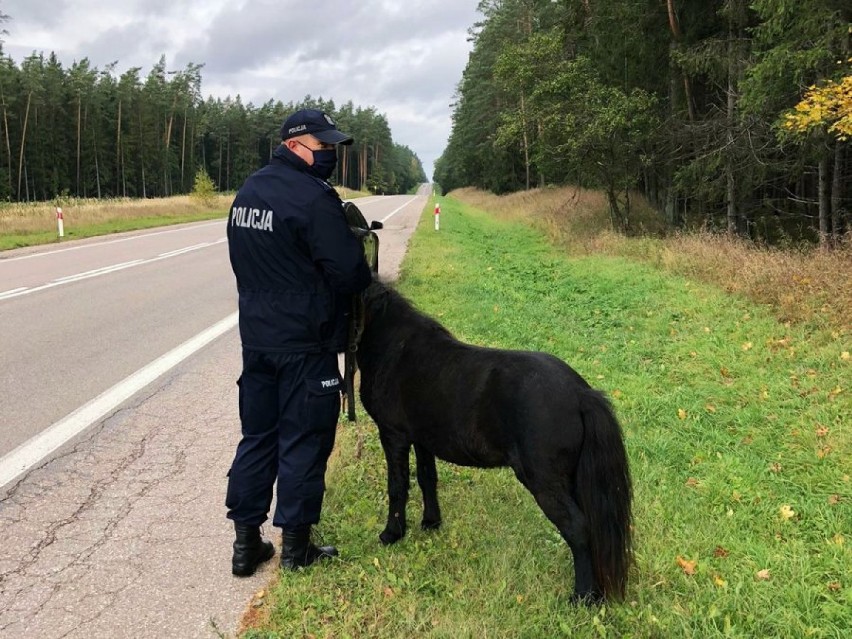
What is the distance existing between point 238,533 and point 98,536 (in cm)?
86

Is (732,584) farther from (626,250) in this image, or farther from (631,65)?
(631,65)

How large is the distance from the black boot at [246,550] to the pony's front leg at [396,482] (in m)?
0.64

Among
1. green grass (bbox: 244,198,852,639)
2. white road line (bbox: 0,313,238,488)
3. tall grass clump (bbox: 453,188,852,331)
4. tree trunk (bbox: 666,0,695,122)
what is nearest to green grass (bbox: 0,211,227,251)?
white road line (bbox: 0,313,238,488)

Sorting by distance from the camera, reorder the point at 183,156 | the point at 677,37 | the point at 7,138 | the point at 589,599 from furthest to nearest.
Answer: the point at 183,156, the point at 7,138, the point at 677,37, the point at 589,599

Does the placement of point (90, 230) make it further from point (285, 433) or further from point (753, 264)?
point (285, 433)

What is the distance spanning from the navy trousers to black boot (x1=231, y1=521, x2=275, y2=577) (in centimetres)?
5

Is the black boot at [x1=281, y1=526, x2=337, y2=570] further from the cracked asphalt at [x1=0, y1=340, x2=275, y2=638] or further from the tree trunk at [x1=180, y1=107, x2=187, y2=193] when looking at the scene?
the tree trunk at [x1=180, y1=107, x2=187, y2=193]

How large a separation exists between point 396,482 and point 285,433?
653 mm

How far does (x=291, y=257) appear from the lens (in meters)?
2.75

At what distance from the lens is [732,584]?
286cm

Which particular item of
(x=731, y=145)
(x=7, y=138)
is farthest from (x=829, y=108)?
(x=7, y=138)

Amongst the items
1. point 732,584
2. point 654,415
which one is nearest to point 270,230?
point 732,584

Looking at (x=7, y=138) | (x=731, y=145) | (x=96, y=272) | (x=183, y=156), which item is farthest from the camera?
(x=183, y=156)

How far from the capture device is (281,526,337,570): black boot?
9.68 feet
